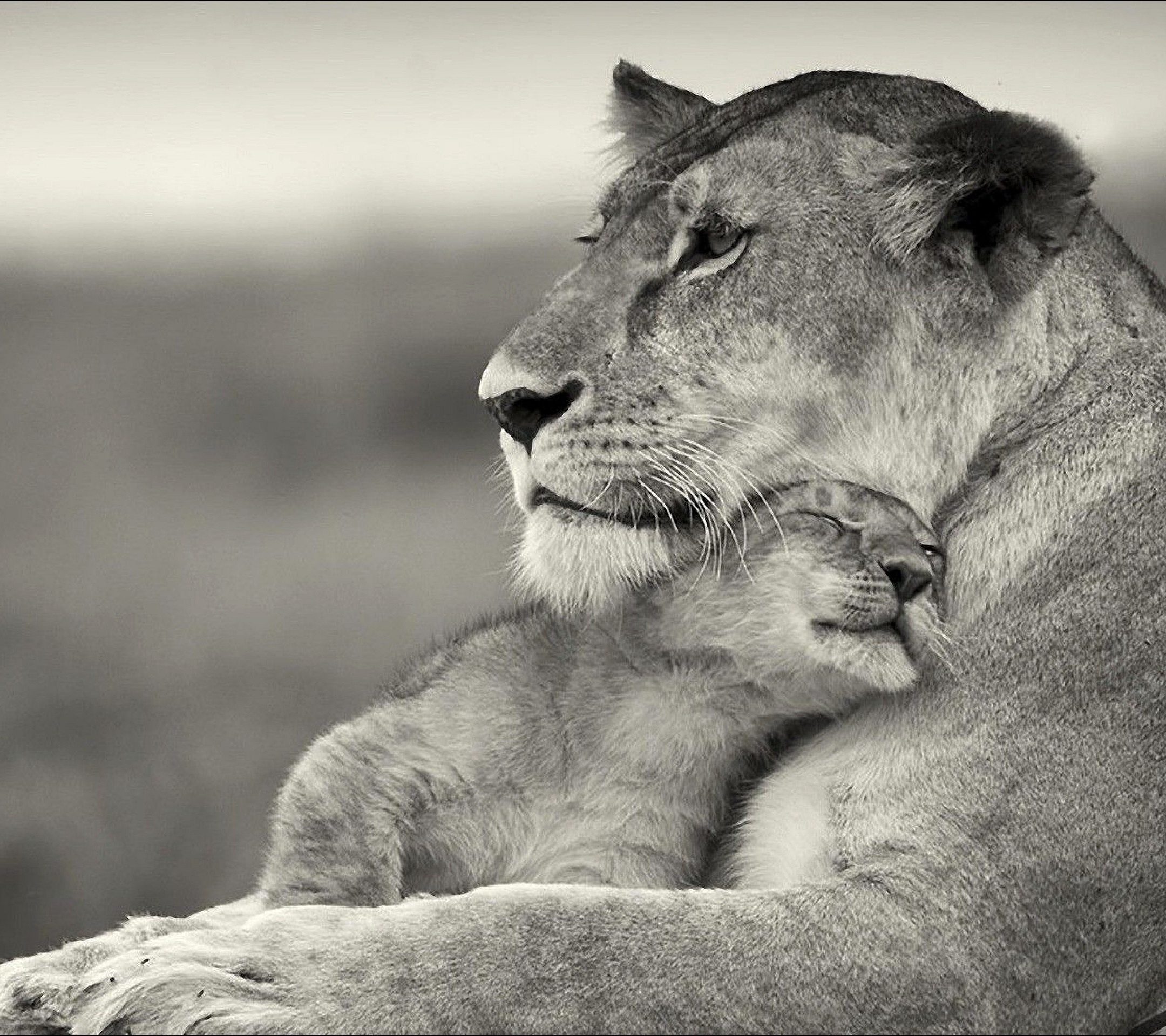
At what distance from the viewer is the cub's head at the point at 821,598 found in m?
4.57

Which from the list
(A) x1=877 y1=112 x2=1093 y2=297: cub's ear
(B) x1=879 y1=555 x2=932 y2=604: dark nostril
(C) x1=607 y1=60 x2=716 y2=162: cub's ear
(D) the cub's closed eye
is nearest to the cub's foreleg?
(B) x1=879 y1=555 x2=932 y2=604: dark nostril

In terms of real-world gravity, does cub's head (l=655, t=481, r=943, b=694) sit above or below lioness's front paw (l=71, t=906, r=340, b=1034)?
above

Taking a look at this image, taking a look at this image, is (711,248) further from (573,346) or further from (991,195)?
(991,195)

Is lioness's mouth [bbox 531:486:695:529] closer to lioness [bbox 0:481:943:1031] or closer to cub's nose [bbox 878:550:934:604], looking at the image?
lioness [bbox 0:481:943:1031]

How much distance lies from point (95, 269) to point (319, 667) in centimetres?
528

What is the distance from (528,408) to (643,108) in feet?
A: 4.24

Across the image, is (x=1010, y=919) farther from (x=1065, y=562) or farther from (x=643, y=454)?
(x=643, y=454)

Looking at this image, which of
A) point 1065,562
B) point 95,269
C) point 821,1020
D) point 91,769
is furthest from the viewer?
point 95,269

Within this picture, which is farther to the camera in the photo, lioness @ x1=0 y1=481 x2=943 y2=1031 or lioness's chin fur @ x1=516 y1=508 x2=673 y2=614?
lioness's chin fur @ x1=516 y1=508 x2=673 y2=614

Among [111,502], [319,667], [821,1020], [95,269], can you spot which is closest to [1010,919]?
[821,1020]

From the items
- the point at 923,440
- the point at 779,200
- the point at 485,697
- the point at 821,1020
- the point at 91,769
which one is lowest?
the point at 91,769

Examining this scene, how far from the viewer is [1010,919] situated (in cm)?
420

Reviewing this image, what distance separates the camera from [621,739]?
15.9 ft

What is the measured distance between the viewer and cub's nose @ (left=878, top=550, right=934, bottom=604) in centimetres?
460
